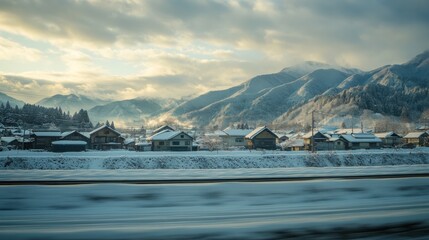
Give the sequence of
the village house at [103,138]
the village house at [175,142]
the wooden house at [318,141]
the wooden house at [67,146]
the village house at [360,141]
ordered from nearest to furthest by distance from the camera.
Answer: the wooden house at [67,146] < the village house at [175,142] < the village house at [103,138] < the wooden house at [318,141] < the village house at [360,141]

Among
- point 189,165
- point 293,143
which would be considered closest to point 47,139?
point 189,165

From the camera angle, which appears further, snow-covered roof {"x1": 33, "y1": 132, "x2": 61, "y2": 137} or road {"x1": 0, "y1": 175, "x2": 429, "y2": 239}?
snow-covered roof {"x1": 33, "y1": 132, "x2": 61, "y2": 137}

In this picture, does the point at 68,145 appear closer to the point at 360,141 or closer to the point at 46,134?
the point at 46,134

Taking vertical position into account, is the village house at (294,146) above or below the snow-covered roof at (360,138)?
below

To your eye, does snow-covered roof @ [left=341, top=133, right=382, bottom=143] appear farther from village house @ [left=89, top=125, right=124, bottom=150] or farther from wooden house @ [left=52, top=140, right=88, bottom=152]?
wooden house @ [left=52, top=140, right=88, bottom=152]

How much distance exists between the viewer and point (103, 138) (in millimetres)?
71562

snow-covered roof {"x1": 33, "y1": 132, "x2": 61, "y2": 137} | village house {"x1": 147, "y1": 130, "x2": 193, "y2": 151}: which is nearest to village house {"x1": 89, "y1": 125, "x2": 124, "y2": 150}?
snow-covered roof {"x1": 33, "y1": 132, "x2": 61, "y2": 137}

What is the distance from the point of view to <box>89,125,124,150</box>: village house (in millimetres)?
70812

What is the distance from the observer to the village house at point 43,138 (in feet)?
226

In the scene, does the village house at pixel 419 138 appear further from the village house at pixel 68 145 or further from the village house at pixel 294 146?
the village house at pixel 68 145

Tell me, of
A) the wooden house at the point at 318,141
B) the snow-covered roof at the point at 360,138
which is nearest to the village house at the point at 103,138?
the wooden house at the point at 318,141

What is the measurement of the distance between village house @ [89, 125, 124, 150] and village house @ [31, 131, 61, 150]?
8051 mm

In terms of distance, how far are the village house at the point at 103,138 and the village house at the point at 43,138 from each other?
805 centimetres

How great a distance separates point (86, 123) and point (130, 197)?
145 metres
